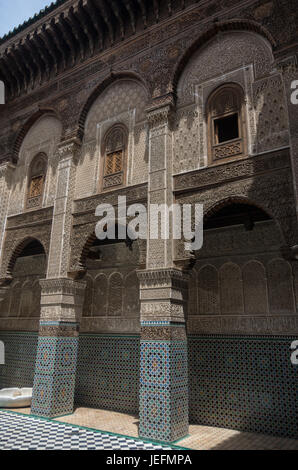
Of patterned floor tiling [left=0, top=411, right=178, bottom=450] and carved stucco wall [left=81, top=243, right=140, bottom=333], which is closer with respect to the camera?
patterned floor tiling [left=0, top=411, right=178, bottom=450]

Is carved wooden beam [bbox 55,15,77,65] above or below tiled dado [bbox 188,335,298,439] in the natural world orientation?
above

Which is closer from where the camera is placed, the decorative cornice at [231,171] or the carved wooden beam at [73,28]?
the decorative cornice at [231,171]

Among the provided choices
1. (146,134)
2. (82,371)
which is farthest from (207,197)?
(82,371)

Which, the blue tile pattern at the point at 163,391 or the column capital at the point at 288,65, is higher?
the column capital at the point at 288,65

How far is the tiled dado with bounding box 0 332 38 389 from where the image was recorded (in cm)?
760

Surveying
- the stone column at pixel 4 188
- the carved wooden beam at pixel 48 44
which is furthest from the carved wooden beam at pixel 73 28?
the stone column at pixel 4 188

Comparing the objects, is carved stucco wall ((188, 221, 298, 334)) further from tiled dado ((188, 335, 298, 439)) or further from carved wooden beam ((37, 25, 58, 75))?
carved wooden beam ((37, 25, 58, 75))

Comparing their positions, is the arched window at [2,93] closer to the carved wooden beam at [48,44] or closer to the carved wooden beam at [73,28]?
the carved wooden beam at [48,44]

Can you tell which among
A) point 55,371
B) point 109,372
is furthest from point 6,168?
point 109,372

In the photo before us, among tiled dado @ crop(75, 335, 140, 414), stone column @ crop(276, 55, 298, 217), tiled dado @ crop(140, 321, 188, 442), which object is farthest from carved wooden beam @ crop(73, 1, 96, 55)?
tiled dado @ crop(75, 335, 140, 414)

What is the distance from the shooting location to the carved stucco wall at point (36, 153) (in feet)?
23.1

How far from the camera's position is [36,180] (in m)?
7.39

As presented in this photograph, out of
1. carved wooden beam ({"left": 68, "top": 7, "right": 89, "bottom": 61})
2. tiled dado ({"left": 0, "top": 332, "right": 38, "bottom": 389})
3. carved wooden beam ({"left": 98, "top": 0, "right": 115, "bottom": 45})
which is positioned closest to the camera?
carved wooden beam ({"left": 98, "top": 0, "right": 115, "bottom": 45})

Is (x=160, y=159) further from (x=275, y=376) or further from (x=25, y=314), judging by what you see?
(x=25, y=314)
